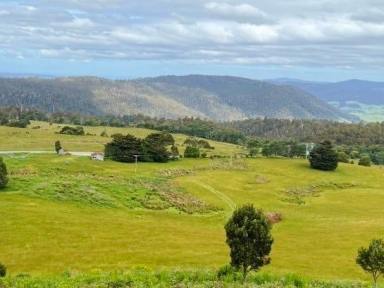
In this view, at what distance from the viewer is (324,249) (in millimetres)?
56406

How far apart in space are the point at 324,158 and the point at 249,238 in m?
86.8

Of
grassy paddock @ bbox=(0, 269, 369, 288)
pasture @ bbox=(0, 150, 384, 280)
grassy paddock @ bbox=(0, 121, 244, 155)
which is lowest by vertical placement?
pasture @ bbox=(0, 150, 384, 280)

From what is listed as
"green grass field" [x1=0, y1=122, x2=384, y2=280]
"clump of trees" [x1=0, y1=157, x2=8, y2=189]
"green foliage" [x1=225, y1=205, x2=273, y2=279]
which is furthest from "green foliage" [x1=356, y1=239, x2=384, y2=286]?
"clump of trees" [x1=0, y1=157, x2=8, y2=189]

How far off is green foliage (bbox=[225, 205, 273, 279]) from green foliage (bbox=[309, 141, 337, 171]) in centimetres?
8600

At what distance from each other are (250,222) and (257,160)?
300ft

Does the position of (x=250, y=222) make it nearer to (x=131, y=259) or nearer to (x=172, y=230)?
(x=131, y=259)

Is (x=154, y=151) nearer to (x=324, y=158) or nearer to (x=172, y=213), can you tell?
(x=324, y=158)

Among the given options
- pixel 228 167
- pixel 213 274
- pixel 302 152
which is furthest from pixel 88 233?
pixel 302 152

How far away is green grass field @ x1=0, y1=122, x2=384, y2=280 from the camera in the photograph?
47688mm

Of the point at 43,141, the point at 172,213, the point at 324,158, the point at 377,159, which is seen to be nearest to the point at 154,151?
the point at 324,158

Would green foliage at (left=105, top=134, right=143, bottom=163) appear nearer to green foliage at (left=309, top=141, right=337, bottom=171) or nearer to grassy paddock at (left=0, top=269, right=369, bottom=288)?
green foliage at (left=309, top=141, right=337, bottom=171)

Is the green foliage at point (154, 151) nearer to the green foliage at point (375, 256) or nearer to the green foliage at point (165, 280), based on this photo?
the green foliage at point (165, 280)

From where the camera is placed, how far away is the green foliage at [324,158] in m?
118

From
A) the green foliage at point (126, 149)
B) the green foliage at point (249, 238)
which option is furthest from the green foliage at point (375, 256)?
the green foliage at point (126, 149)
